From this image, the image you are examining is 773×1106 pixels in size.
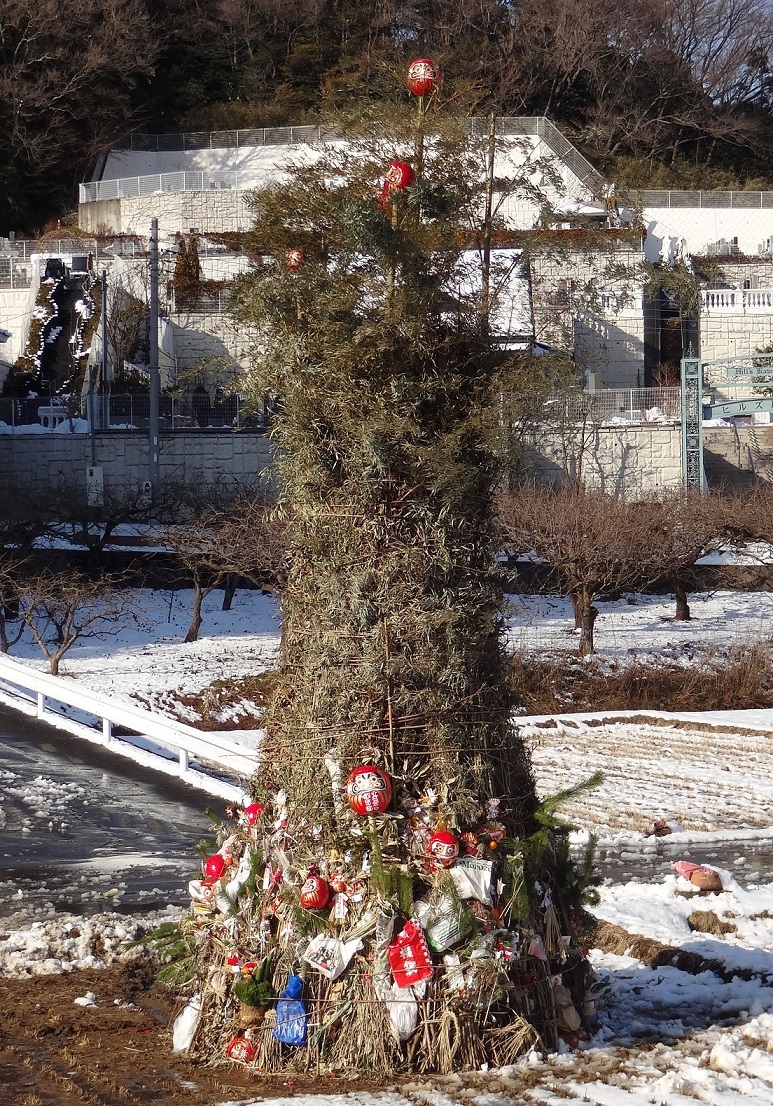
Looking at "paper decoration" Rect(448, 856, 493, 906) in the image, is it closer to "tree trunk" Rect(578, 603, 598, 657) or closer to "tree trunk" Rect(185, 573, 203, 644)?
"tree trunk" Rect(578, 603, 598, 657)

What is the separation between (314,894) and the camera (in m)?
5.17

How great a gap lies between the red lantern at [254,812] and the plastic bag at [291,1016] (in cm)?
75

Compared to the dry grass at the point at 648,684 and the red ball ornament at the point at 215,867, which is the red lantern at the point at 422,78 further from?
the dry grass at the point at 648,684

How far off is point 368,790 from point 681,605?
19.5 m

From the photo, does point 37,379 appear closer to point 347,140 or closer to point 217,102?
point 217,102

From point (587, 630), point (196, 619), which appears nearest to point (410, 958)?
point (587, 630)

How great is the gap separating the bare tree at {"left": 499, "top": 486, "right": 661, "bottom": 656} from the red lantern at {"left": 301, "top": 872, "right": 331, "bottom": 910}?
1530 cm

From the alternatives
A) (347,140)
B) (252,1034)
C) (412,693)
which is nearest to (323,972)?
(252,1034)

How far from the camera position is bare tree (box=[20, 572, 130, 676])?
18.2 meters

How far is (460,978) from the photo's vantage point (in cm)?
508

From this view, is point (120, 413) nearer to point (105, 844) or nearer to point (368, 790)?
point (105, 844)

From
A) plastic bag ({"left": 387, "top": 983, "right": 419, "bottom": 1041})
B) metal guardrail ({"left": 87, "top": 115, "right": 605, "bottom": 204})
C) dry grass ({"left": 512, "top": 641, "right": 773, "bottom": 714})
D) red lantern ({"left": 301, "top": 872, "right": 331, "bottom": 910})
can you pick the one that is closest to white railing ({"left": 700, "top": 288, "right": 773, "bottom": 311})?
metal guardrail ({"left": 87, "top": 115, "right": 605, "bottom": 204})

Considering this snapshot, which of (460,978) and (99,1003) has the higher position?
(460,978)

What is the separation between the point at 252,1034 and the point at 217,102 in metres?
51.3
